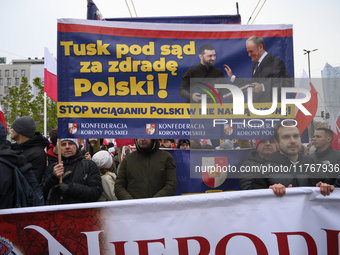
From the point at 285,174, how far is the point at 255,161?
356mm

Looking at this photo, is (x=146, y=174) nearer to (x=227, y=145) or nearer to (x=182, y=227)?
(x=182, y=227)

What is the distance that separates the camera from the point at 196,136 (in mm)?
3197

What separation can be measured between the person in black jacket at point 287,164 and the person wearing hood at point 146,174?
975mm

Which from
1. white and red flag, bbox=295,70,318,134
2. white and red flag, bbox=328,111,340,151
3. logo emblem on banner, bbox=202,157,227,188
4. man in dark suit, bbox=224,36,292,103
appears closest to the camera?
man in dark suit, bbox=224,36,292,103

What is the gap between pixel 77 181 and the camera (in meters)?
3.12

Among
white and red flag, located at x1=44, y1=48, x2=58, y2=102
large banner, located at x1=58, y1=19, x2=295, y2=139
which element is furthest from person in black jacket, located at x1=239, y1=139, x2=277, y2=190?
white and red flag, located at x1=44, y1=48, x2=58, y2=102

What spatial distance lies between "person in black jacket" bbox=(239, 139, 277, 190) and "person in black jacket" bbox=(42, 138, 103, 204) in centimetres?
153

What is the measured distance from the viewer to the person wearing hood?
3.23 meters

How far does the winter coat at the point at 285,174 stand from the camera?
2.71 m

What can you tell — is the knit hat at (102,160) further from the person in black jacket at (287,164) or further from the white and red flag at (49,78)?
the white and red flag at (49,78)

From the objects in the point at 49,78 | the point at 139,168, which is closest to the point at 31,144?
the point at 139,168

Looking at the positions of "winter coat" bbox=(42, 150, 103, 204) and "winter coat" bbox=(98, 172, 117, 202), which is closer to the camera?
"winter coat" bbox=(42, 150, 103, 204)

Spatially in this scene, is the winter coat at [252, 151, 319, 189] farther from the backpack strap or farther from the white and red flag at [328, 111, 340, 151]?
the backpack strap

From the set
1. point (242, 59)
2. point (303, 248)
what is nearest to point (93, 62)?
point (242, 59)
